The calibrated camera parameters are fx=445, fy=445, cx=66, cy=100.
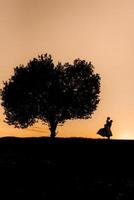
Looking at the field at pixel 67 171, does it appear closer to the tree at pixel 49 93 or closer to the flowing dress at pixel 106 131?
the flowing dress at pixel 106 131

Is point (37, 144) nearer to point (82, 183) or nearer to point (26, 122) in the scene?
point (82, 183)

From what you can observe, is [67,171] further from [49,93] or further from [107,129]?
[49,93]

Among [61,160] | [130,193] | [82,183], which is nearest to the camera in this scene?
[130,193]

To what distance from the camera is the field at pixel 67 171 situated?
1783 cm

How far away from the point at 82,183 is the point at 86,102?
61.3 meters

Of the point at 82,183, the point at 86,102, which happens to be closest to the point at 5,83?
the point at 86,102

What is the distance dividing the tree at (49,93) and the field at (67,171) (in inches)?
1910

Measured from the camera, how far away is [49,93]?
80.3 meters

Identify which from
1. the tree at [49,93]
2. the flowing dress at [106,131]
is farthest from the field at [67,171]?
the tree at [49,93]

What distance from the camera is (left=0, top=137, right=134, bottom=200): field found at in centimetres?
1783

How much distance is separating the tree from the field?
159ft

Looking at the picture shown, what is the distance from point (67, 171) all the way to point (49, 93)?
58.6 m

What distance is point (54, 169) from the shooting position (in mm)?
22375

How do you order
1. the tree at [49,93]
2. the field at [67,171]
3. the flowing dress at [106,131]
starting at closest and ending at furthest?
the field at [67,171] < the flowing dress at [106,131] < the tree at [49,93]
